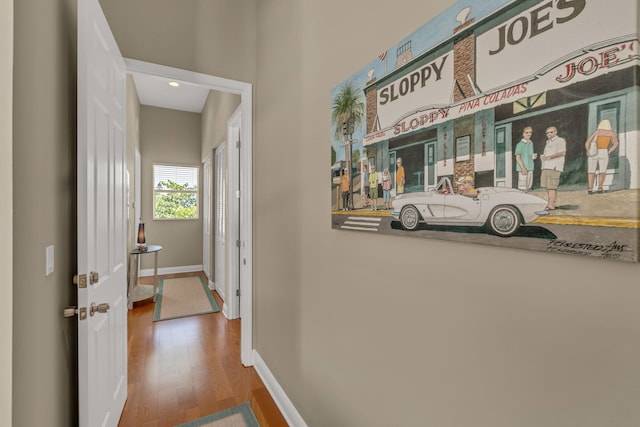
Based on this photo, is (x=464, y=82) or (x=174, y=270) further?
(x=174, y=270)

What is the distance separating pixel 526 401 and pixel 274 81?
2132mm

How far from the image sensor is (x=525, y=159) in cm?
67

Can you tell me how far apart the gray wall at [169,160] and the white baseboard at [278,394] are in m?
3.92

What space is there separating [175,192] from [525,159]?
237 inches

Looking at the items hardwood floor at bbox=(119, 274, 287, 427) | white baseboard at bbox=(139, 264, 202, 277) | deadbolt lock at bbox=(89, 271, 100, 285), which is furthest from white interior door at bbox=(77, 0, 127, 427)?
white baseboard at bbox=(139, 264, 202, 277)

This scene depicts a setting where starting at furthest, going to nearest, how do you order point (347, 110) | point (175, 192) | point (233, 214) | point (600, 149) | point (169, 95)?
point (175, 192), point (169, 95), point (233, 214), point (347, 110), point (600, 149)

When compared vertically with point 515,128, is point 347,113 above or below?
above

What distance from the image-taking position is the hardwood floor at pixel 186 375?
1910mm

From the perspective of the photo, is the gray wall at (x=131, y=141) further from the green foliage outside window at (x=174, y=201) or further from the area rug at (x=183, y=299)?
the area rug at (x=183, y=299)

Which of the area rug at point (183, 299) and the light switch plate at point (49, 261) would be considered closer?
the light switch plate at point (49, 261)

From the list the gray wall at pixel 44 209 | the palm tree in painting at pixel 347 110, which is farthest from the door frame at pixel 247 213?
the palm tree in painting at pixel 347 110

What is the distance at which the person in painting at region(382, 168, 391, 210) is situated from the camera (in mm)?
1067
